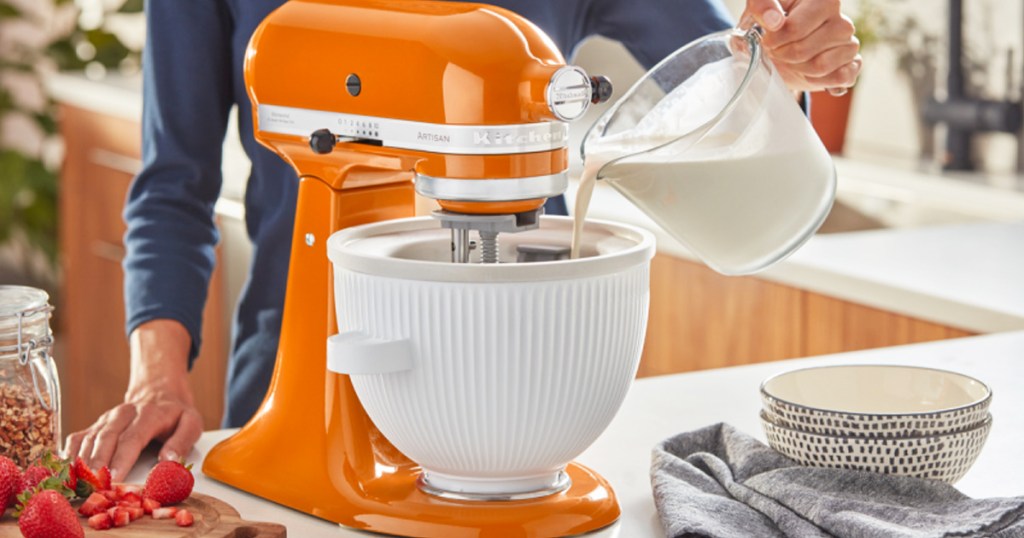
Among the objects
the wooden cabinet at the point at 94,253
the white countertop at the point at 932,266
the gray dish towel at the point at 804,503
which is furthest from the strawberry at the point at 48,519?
the wooden cabinet at the point at 94,253

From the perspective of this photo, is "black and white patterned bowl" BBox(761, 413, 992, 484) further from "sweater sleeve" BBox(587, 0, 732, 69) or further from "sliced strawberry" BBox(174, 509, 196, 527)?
"sweater sleeve" BBox(587, 0, 732, 69)

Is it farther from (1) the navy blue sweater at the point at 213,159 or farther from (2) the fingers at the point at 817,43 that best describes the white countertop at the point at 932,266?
(2) the fingers at the point at 817,43

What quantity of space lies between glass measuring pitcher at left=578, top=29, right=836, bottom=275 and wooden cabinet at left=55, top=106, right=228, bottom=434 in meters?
2.81

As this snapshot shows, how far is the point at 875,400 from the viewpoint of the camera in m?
1.14

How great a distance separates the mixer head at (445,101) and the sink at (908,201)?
1.80m

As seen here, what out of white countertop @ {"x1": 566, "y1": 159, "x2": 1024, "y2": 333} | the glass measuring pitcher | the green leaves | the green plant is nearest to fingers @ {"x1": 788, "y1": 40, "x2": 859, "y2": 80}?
the glass measuring pitcher

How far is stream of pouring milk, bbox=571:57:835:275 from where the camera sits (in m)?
0.95

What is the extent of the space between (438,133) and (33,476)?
0.36 metres

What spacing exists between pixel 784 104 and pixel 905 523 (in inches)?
11.4

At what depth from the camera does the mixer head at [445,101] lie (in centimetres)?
93

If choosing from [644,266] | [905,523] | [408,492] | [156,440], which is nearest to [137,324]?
Answer: [156,440]

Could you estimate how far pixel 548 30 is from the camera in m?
1.54

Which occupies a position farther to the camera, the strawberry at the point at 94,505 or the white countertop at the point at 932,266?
the white countertop at the point at 932,266

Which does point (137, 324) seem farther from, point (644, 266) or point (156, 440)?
point (644, 266)
